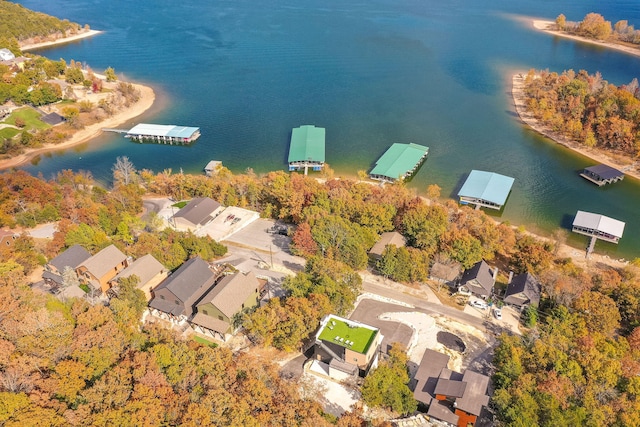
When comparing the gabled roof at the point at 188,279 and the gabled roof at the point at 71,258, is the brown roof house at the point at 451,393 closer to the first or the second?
the gabled roof at the point at 188,279

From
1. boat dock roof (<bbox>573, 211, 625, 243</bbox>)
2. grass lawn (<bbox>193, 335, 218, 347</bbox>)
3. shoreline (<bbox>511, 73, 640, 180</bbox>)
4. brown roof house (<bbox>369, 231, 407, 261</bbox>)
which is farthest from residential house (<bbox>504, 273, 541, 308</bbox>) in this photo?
shoreline (<bbox>511, 73, 640, 180</bbox>)

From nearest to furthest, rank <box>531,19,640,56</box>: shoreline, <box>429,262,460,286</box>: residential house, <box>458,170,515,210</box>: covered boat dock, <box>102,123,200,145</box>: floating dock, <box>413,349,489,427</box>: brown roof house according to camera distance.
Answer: <box>413,349,489,427</box>: brown roof house, <box>429,262,460,286</box>: residential house, <box>458,170,515,210</box>: covered boat dock, <box>102,123,200,145</box>: floating dock, <box>531,19,640,56</box>: shoreline

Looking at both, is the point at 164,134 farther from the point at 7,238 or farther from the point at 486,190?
the point at 486,190

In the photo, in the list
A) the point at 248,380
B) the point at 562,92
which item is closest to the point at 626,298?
Result: the point at 248,380

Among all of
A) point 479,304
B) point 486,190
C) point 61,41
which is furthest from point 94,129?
point 479,304

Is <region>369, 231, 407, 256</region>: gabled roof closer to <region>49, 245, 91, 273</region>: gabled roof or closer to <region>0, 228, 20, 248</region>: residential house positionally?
<region>49, 245, 91, 273</region>: gabled roof

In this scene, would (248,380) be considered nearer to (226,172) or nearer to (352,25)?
(226,172)
